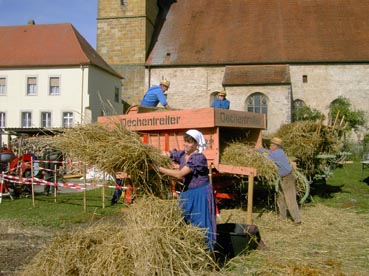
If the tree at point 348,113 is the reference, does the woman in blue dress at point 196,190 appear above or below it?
below

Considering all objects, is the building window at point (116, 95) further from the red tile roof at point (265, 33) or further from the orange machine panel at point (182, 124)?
the orange machine panel at point (182, 124)

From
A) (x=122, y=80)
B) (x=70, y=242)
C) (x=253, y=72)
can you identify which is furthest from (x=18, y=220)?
(x=122, y=80)

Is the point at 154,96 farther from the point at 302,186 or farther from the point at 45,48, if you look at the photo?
the point at 45,48

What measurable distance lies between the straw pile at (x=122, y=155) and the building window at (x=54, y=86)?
25.4m

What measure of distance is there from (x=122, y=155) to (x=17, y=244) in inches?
101

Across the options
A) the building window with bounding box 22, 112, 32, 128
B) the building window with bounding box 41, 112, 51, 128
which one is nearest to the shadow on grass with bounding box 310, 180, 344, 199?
the building window with bounding box 41, 112, 51, 128

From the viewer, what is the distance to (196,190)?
4.91 metres

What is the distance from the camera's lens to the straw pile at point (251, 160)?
7336 mm

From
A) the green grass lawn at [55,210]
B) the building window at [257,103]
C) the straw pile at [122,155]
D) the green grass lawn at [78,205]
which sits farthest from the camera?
the building window at [257,103]

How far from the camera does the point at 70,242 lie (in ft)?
15.4

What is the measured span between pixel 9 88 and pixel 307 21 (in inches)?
833

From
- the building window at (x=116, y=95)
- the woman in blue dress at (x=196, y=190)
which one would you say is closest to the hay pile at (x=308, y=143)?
the woman in blue dress at (x=196, y=190)

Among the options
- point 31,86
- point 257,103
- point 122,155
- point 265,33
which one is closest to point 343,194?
point 122,155

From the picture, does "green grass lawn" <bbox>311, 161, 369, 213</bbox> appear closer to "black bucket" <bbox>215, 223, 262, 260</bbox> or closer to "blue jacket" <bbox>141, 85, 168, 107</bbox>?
"black bucket" <bbox>215, 223, 262, 260</bbox>
